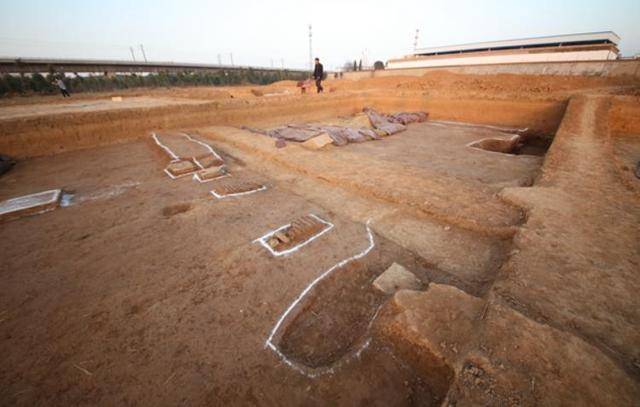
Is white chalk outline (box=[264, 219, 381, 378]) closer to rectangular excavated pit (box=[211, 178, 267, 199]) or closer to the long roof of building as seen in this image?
rectangular excavated pit (box=[211, 178, 267, 199])

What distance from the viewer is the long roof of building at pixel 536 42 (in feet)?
72.6

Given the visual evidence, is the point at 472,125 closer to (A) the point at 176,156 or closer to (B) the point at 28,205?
(A) the point at 176,156

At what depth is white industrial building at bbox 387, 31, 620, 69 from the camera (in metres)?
17.9

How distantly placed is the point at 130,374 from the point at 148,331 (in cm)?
39

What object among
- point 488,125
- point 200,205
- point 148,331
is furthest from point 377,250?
point 488,125

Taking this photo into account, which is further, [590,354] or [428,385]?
[428,385]

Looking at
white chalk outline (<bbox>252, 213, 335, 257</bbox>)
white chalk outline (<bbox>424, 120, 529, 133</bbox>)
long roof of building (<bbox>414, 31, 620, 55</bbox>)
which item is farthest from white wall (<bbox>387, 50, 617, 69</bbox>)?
white chalk outline (<bbox>252, 213, 335, 257</bbox>)

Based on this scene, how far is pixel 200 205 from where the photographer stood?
4.59 m

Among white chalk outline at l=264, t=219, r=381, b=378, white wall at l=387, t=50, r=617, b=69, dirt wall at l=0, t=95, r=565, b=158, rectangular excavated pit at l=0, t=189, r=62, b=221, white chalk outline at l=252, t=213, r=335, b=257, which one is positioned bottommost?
white chalk outline at l=264, t=219, r=381, b=378

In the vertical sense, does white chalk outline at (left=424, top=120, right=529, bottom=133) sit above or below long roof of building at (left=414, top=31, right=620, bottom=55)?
below

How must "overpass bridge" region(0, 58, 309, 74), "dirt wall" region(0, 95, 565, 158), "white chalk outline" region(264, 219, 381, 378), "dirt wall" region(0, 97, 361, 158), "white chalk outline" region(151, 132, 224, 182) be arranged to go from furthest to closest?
"overpass bridge" region(0, 58, 309, 74) → "dirt wall" region(0, 95, 565, 158) → "dirt wall" region(0, 97, 361, 158) → "white chalk outline" region(151, 132, 224, 182) → "white chalk outline" region(264, 219, 381, 378)

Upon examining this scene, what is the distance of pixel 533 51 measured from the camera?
2127cm

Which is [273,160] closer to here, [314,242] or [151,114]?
[314,242]

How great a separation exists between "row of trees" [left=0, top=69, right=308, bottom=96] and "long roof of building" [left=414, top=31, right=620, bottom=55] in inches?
882
